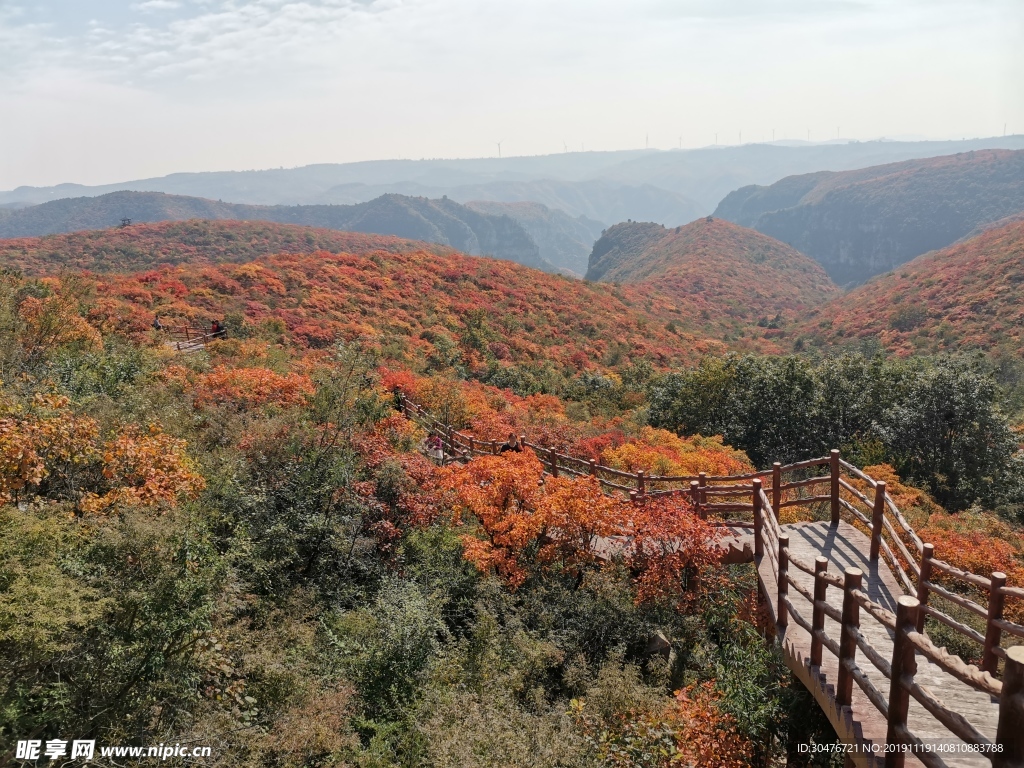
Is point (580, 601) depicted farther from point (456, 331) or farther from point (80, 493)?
point (456, 331)

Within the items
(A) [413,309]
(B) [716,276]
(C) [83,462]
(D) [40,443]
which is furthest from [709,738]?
(B) [716,276]

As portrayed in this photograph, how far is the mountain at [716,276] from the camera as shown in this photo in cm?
7512

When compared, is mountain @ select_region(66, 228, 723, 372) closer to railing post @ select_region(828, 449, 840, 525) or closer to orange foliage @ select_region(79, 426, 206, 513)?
orange foliage @ select_region(79, 426, 206, 513)

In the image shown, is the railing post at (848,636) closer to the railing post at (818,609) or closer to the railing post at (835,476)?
the railing post at (818,609)

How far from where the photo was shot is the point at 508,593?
9.07 meters

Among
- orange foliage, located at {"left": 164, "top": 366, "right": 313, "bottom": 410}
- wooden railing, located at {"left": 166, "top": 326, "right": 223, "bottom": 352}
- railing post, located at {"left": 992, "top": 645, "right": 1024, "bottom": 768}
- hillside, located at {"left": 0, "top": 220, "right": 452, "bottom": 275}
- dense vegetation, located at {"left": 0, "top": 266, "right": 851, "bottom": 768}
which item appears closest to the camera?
railing post, located at {"left": 992, "top": 645, "right": 1024, "bottom": 768}

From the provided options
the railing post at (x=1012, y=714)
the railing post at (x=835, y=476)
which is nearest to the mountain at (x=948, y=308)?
the railing post at (x=835, y=476)

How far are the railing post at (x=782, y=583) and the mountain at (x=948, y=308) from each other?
1716 inches

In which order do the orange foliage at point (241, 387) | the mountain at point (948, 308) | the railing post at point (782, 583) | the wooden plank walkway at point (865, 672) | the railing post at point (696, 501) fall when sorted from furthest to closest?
the mountain at point (948, 308), the orange foliage at point (241, 387), the railing post at point (696, 501), the railing post at point (782, 583), the wooden plank walkway at point (865, 672)

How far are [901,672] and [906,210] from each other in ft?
641

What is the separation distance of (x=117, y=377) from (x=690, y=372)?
20851 millimetres

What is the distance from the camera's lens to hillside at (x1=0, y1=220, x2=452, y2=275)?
55.7 m

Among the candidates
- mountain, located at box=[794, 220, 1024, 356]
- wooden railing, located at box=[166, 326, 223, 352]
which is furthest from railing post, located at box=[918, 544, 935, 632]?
mountain, located at box=[794, 220, 1024, 356]

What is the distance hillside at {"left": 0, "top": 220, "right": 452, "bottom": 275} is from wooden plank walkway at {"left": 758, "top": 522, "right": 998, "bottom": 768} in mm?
54214
